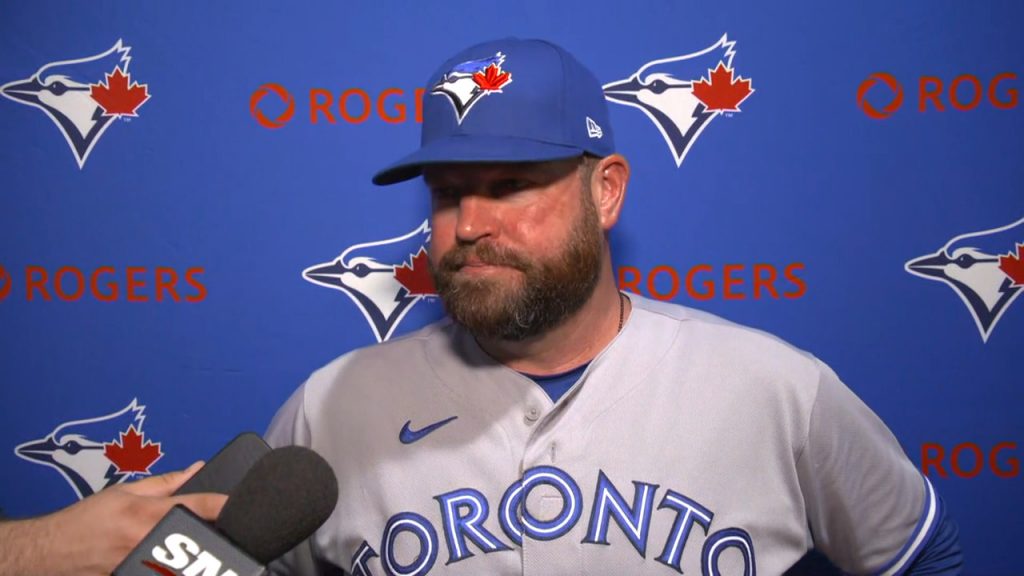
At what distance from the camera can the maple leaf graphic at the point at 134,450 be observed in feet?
4.00

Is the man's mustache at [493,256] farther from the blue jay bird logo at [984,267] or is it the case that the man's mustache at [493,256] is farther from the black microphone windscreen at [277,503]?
the blue jay bird logo at [984,267]

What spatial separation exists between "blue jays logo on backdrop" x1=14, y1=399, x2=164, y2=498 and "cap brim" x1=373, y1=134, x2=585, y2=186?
654 mm

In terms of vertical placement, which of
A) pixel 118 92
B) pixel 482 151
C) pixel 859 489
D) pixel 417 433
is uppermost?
pixel 118 92

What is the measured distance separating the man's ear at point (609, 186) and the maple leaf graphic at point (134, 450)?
813 mm

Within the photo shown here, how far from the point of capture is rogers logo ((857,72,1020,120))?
3.85ft

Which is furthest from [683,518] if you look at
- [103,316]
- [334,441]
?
[103,316]

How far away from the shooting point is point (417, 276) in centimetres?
122

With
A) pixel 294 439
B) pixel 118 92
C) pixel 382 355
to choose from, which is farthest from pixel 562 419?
pixel 118 92

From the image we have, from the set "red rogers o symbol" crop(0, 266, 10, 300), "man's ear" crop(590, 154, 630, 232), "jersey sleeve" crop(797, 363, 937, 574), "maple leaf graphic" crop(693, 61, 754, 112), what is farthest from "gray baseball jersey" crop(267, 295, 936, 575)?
"red rogers o symbol" crop(0, 266, 10, 300)

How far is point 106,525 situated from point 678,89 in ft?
3.19

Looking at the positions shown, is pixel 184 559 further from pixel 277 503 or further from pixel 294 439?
pixel 294 439

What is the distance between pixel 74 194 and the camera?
1.21 m

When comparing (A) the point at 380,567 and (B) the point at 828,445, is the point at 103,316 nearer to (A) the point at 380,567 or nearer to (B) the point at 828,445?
(A) the point at 380,567

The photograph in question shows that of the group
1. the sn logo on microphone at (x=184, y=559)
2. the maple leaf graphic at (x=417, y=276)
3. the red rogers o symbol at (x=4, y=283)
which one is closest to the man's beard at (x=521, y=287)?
the maple leaf graphic at (x=417, y=276)
